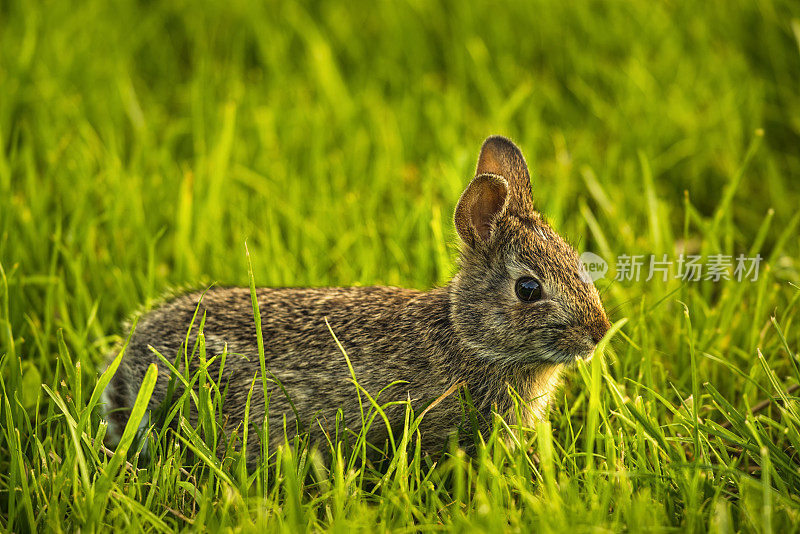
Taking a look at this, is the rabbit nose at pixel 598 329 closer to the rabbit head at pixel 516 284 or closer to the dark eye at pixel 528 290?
the rabbit head at pixel 516 284

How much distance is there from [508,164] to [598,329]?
41.4 inches

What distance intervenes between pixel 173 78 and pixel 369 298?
4454mm

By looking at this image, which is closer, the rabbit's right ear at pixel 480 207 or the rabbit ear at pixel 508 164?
the rabbit's right ear at pixel 480 207

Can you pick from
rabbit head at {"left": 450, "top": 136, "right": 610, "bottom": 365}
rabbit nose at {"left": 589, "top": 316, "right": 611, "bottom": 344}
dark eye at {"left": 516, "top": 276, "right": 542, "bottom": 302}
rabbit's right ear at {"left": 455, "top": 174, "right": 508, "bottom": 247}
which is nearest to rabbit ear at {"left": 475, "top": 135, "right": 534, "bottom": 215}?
rabbit head at {"left": 450, "top": 136, "right": 610, "bottom": 365}

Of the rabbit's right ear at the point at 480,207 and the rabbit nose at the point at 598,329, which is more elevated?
the rabbit's right ear at the point at 480,207

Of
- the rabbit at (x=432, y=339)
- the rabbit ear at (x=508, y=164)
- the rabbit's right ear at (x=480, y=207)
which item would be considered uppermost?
the rabbit ear at (x=508, y=164)

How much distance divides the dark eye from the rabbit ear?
0.45 metres

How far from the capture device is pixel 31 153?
6.13m

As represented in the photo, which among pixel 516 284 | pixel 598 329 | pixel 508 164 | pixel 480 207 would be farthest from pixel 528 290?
pixel 508 164

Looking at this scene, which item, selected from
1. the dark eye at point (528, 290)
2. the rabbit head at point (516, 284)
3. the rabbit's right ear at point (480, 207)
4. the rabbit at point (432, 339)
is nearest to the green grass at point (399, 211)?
the rabbit at point (432, 339)

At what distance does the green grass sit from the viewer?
136 inches

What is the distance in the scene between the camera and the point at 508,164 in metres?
4.46

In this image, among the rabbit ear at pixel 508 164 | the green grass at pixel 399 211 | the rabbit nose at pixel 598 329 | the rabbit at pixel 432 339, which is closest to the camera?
the green grass at pixel 399 211

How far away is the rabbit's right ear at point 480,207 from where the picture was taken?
414 centimetres
